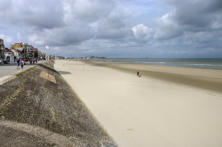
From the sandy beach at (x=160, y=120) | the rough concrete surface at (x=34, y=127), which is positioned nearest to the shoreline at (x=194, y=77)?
the sandy beach at (x=160, y=120)

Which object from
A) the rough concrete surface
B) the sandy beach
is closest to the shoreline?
the sandy beach

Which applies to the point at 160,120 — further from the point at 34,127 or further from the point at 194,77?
the point at 194,77

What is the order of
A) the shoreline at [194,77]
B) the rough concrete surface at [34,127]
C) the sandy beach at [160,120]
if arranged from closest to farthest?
the rough concrete surface at [34,127], the sandy beach at [160,120], the shoreline at [194,77]

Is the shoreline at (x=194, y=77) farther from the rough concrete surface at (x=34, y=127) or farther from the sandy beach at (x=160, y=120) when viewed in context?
the rough concrete surface at (x=34, y=127)

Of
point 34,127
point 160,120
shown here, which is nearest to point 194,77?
point 160,120

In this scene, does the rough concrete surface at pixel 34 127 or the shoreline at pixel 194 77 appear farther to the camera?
the shoreline at pixel 194 77

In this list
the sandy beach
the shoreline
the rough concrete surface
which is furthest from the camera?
the shoreline

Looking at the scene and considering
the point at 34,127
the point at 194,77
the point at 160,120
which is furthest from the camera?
the point at 194,77

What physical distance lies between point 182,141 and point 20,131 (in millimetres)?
6031

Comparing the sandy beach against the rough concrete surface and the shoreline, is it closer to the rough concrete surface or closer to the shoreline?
the rough concrete surface

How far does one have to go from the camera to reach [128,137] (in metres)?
5.66

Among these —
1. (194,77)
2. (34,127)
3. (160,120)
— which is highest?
(194,77)

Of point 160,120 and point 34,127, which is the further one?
point 160,120

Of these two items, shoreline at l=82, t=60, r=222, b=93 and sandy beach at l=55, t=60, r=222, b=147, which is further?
shoreline at l=82, t=60, r=222, b=93
